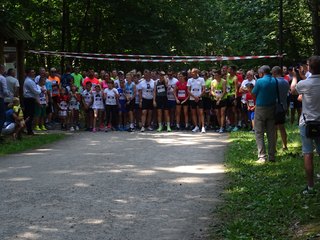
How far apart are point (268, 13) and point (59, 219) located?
71.2 ft

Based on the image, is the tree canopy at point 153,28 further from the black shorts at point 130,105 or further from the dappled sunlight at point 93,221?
the dappled sunlight at point 93,221

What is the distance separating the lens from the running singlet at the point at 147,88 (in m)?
18.4

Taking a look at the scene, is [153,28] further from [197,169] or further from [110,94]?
[197,169]

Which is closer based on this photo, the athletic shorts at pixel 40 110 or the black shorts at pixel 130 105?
the athletic shorts at pixel 40 110

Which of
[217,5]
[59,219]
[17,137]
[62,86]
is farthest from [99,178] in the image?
[217,5]

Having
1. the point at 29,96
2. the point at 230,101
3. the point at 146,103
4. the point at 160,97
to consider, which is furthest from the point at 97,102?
the point at 230,101

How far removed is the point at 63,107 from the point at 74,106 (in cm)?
42

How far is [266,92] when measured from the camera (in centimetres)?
1087

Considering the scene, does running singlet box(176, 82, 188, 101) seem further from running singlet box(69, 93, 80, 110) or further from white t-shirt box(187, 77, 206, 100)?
running singlet box(69, 93, 80, 110)

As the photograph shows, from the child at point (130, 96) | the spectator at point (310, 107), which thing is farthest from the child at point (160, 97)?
the spectator at point (310, 107)

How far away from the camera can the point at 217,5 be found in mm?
34031

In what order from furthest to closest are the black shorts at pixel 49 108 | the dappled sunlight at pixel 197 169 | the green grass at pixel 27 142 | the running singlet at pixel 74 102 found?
the black shorts at pixel 49 108, the running singlet at pixel 74 102, the green grass at pixel 27 142, the dappled sunlight at pixel 197 169

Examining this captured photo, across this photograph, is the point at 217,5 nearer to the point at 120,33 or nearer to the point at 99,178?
the point at 120,33

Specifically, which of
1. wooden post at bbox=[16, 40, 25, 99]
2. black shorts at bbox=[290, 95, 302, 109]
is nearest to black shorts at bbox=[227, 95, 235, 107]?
black shorts at bbox=[290, 95, 302, 109]
